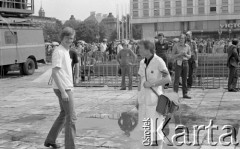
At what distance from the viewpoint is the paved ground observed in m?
6.82

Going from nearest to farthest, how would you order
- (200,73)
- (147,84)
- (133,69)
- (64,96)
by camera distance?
(147,84), (64,96), (200,73), (133,69)

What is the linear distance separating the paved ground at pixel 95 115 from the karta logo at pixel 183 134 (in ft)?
0.32

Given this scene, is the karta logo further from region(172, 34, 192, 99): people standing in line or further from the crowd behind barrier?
the crowd behind barrier

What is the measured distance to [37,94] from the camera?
13484mm

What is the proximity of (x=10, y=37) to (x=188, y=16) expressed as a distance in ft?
276

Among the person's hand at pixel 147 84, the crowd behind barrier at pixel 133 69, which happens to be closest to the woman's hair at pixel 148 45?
the person's hand at pixel 147 84

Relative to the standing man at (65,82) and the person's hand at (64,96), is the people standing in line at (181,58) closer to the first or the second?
the standing man at (65,82)

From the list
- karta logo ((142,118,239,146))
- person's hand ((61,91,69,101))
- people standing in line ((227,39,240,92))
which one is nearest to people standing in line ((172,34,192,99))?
people standing in line ((227,39,240,92))

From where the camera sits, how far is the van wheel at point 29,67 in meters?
21.1

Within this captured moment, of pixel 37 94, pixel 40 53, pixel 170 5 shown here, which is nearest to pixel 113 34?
pixel 170 5

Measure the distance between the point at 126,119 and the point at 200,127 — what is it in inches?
66.6

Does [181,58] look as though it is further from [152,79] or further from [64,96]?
[64,96]

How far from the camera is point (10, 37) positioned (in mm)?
19828

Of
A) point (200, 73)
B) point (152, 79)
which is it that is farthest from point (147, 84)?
point (200, 73)
